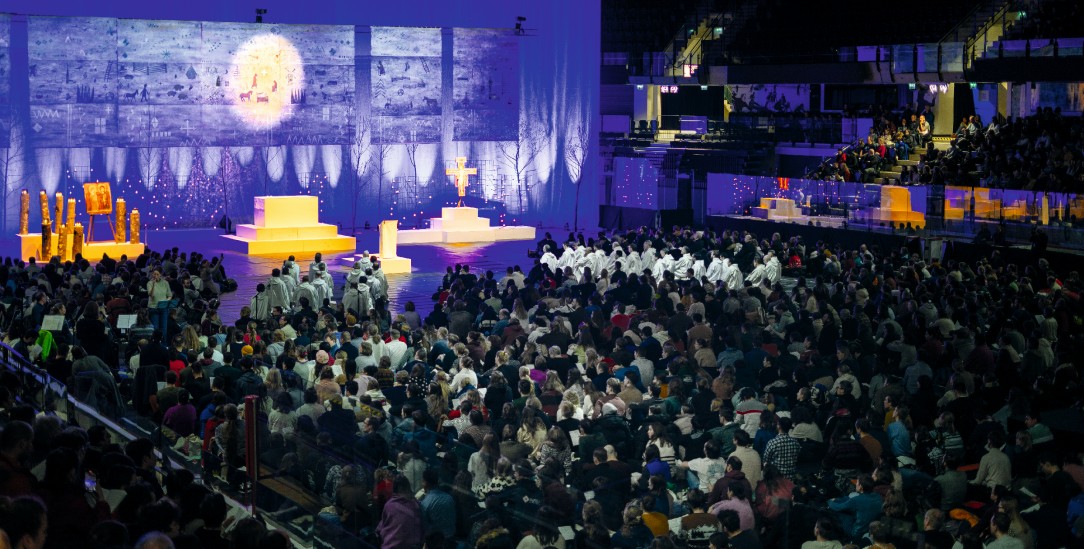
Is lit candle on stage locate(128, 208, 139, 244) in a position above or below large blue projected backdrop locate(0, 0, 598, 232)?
below

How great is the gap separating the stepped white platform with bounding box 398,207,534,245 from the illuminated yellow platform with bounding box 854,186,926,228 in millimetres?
10369

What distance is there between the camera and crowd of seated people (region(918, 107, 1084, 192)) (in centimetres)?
2825

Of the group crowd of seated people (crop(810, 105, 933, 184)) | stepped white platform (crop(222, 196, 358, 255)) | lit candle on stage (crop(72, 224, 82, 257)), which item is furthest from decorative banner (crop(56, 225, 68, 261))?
crowd of seated people (crop(810, 105, 933, 184))

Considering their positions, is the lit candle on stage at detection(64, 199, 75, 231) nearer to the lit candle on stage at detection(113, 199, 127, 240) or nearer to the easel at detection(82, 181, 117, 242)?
the easel at detection(82, 181, 117, 242)

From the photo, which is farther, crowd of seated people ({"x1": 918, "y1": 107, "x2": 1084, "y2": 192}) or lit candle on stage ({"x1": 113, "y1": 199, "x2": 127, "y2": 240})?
lit candle on stage ({"x1": 113, "y1": 199, "x2": 127, "y2": 240})

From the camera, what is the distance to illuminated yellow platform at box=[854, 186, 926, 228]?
27.2 m

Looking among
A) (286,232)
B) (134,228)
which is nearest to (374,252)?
(286,232)

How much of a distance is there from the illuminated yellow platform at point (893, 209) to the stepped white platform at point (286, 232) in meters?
12.0

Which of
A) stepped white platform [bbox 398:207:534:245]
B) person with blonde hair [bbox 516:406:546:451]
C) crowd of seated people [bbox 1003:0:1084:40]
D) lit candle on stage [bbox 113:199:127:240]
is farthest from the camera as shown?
stepped white platform [bbox 398:207:534:245]

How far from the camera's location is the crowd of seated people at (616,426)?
8914 mm

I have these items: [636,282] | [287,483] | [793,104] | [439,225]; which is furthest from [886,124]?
[287,483]

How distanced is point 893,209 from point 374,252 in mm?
11949

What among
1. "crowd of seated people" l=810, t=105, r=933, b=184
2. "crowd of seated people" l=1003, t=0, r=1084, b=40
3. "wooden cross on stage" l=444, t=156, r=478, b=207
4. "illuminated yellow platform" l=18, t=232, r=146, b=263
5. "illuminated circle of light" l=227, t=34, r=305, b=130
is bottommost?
"illuminated yellow platform" l=18, t=232, r=146, b=263

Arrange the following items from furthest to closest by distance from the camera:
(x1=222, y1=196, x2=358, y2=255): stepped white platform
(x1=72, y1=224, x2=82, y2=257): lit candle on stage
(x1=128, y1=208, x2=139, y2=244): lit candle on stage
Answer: (x1=222, y1=196, x2=358, y2=255): stepped white platform
(x1=128, y1=208, x2=139, y2=244): lit candle on stage
(x1=72, y1=224, x2=82, y2=257): lit candle on stage
